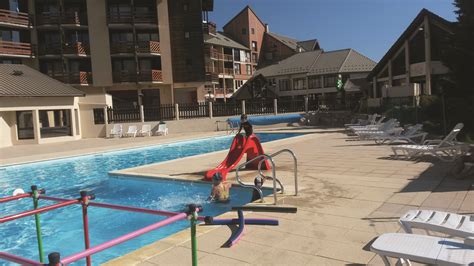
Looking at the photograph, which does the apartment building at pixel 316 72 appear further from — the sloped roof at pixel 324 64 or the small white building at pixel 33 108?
the small white building at pixel 33 108

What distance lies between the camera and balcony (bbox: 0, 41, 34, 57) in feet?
115

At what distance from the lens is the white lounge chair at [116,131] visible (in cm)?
2753

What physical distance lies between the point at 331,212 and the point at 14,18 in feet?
124

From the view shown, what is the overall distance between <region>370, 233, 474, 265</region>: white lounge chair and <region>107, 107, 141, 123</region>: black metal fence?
27.4 metres

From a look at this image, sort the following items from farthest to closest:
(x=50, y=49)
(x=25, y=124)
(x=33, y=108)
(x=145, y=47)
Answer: (x=145, y=47)
(x=50, y=49)
(x=25, y=124)
(x=33, y=108)

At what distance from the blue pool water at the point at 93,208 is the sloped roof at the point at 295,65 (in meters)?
43.4

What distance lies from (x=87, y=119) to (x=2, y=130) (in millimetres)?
5430

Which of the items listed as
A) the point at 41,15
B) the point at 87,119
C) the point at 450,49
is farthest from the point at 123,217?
the point at 41,15

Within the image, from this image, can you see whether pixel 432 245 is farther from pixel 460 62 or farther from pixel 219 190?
pixel 460 62

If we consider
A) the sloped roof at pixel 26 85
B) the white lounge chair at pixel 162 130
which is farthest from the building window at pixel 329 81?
the sloped roof at pixel 26 85

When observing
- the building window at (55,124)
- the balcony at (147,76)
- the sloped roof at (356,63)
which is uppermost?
the sloped roof at (356,63)

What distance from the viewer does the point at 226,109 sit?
3281cm

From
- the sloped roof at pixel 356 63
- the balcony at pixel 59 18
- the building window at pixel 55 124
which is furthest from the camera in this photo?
the sloped roof at pixel 356 63

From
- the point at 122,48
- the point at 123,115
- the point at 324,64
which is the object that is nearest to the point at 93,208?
the point at 123,115
